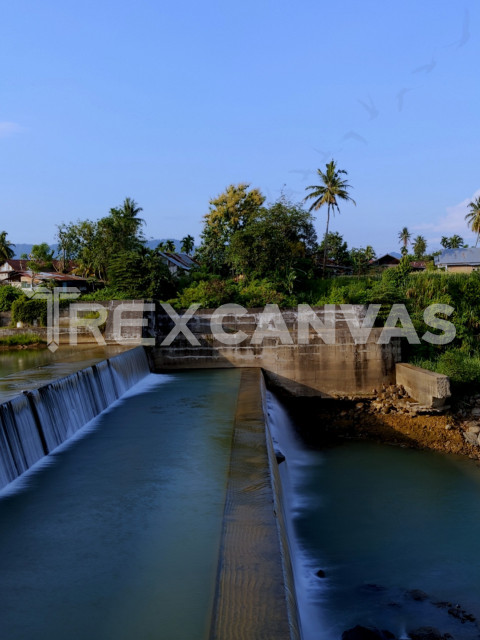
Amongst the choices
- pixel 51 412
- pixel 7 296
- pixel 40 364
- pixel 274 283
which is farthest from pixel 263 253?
pixel 51 412

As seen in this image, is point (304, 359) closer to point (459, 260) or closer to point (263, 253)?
point (263, 253)

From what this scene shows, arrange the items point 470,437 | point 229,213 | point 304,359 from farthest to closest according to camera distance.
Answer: point 229,213
point 304,359
point 470,437

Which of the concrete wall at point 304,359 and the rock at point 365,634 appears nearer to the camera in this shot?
the rock at point 365,634

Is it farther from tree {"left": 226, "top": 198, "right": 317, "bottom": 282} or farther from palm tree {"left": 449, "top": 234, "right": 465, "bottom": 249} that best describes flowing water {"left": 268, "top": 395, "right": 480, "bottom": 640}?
palm tree {"left": 449, "top": 234, "right": 465, "bottom": 249}

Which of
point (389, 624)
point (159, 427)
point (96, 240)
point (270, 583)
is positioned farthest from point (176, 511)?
point (96, 240)

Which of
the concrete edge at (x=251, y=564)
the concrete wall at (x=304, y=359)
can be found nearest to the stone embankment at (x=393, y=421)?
the concrete wall at (x=304, y=359)

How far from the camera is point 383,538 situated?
6.77 m

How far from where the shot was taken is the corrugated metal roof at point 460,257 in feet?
124

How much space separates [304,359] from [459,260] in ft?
96.6

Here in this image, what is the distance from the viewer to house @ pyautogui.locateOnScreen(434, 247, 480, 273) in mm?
37656

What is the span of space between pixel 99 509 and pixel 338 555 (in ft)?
9.74

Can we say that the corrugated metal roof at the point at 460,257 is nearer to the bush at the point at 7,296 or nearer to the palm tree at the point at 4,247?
the bush at the point at 7,296

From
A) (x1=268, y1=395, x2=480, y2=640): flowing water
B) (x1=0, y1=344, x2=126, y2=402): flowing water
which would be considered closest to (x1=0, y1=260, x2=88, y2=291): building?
(x1=0, y1=344, x2=126, y2=402): flowing water

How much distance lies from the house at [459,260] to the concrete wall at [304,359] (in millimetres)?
26677
